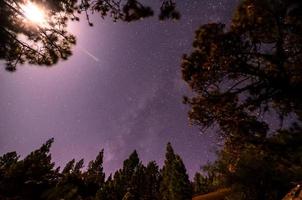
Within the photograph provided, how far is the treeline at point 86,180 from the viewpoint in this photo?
1038 inches

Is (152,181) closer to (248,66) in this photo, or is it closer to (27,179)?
(27,179)

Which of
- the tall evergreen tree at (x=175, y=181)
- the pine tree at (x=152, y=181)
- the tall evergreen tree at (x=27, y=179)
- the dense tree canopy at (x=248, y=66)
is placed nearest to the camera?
the dense tree canopy at (x=248, y=66)

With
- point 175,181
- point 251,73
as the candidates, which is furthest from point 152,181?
point 251,73

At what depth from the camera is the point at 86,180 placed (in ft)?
152

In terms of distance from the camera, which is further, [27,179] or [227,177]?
[27,179]

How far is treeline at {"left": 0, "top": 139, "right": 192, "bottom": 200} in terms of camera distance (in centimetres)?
2636

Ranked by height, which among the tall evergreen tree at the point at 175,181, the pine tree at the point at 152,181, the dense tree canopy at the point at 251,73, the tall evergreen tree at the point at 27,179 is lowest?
the dense tree canopy at the point at 251,73

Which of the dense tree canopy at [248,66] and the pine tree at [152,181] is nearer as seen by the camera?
the dense tree canopy at [248,66]

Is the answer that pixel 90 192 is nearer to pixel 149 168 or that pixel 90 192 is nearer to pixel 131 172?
pixel 131 172

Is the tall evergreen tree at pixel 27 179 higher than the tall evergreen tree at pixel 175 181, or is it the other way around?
the tall evergreen tree at pixel 175 181

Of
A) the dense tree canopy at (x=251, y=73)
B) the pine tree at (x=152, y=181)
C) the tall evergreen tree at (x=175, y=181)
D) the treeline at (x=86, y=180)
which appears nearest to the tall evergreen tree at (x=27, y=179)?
the treeline at (x=86, y=180)

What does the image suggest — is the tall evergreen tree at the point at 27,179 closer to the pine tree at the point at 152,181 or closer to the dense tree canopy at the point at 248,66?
the dense tree canopy at the point at 248,66

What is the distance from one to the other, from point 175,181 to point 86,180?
1858 cm

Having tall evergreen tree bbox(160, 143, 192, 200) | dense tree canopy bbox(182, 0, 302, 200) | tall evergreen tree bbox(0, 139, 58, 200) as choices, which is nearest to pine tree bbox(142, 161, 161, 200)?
tall evergreen tree bbox(160, 143, 192, 200)
